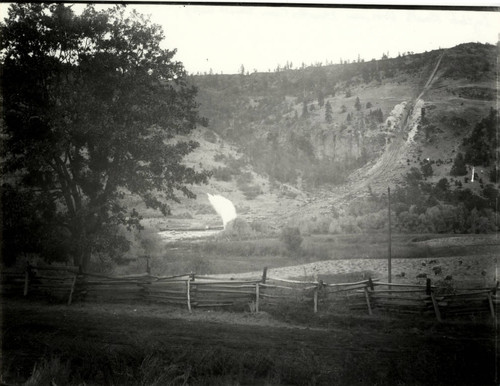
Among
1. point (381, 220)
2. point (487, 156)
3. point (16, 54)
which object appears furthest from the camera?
point (16, 54)

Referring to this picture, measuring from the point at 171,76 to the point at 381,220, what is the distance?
3965 millimetres

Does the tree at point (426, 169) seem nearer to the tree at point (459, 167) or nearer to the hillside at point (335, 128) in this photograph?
the hillside at point (335, 128)

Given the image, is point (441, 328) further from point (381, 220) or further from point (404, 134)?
point (404, 134)

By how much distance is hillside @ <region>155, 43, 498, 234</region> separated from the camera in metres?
5.20

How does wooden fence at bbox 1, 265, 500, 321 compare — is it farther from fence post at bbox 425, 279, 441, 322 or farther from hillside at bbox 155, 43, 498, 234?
hillside at bbox 155, 43, 498, 234

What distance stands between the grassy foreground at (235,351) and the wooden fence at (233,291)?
0.34 m

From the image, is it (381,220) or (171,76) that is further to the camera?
(171,76)

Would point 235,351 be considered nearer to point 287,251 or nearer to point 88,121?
point 287,251

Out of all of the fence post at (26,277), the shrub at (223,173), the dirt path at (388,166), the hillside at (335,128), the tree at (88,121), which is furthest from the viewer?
the fence post at (26,277)

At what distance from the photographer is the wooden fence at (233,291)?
5676 mm

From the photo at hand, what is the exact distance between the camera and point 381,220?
210 inches

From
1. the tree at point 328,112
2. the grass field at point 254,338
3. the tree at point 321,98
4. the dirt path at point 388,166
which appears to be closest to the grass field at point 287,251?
the grass field at point 254,338

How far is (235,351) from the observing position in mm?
5180

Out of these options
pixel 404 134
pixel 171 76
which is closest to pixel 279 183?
pixel 404 134
